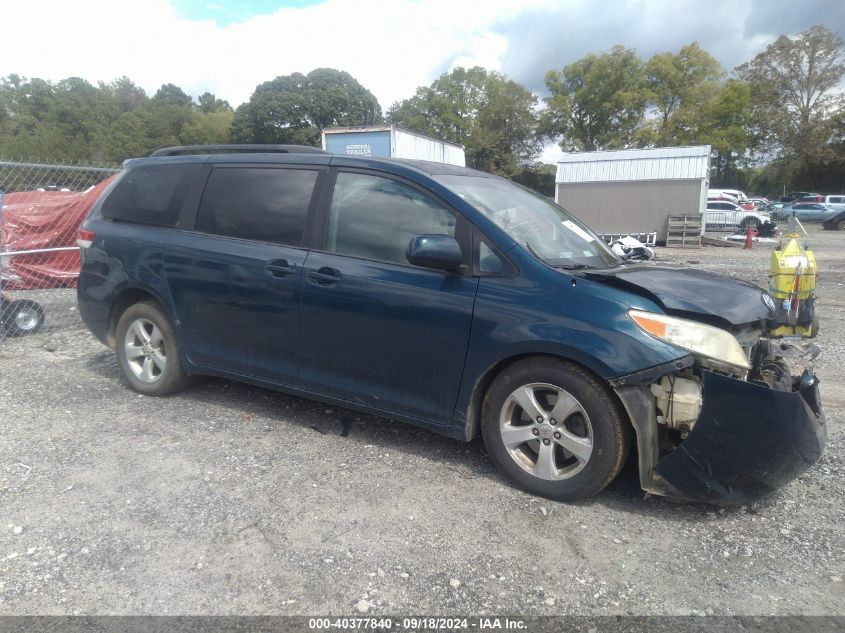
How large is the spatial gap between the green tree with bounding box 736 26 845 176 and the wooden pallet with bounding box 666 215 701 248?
84.3ft

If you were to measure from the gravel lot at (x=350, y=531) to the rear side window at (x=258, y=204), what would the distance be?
1372 millimetres

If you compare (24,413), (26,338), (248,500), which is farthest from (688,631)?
(26,338)

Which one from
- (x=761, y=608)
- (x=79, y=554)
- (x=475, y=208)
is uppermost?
(x=475, y=208)

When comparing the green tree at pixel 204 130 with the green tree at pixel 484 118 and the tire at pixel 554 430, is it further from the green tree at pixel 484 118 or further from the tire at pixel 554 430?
the tire at pixel 554 430

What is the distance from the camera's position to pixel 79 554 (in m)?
2.87

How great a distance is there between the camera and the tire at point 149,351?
15.5ft

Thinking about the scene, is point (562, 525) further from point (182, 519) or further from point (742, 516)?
point (182, 519)

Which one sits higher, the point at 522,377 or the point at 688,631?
the point at 522,377

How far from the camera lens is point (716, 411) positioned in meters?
2.90

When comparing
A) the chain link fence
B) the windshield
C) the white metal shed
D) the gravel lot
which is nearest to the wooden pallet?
the white metal shed

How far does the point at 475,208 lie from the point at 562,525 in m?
1.81

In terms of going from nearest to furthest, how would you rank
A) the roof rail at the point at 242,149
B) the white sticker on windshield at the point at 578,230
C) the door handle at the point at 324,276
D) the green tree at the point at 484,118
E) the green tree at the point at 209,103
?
the door handle at the point at 324,276 < the white sticker on windshield at the point at 578,230 < the roof rail at the point at 242,149 < the green tree at the point at 484,118 < the green tree at the point at 209,103

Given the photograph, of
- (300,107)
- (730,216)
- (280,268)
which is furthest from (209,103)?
(280,268)

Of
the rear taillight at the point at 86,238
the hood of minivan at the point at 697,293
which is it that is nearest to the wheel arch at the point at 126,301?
the rear taillight at the point at 86,238
